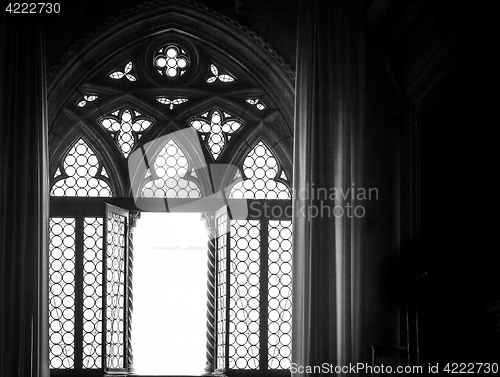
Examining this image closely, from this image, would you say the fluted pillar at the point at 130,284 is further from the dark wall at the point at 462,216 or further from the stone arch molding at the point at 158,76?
the dark wall at the point at 462,216

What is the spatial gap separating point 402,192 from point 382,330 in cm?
130

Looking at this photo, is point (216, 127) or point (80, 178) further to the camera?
point (216, 127)

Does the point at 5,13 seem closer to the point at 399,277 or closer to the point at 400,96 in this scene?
the point at 400,96

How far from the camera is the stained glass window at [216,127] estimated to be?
10.6m

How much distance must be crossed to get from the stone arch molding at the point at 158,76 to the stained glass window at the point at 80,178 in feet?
0.38

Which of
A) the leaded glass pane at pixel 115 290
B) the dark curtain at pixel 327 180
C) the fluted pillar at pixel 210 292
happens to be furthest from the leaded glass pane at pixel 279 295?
the leaded glass pane at pixel 115 290

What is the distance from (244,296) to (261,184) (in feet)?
4.22

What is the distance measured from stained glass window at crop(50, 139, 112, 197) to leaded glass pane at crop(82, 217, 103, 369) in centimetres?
35

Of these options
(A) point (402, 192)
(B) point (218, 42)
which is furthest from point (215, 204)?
(A) point (402, 192)

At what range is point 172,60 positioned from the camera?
420 inches

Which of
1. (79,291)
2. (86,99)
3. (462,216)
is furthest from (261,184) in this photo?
(462,216)

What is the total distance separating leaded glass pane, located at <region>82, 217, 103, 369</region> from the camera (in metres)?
9.92

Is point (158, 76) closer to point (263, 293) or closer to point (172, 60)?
point (172, 60)

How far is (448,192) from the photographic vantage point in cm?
767
